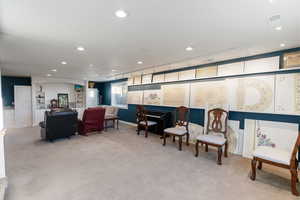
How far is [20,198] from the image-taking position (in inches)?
73.2

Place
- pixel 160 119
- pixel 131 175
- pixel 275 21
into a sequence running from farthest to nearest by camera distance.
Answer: pixel 160 119
pixel 131 175
pixel 275 21

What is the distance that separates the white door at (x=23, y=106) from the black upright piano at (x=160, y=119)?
6.11 m

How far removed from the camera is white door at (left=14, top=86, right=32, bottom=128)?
21.5ft

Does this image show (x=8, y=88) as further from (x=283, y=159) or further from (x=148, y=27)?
(x=283, y=159)

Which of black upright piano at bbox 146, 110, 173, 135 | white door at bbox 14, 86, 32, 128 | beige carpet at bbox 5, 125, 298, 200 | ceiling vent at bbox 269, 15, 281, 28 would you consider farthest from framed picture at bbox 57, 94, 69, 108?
ceiling vent at bbox 269, 15, 281, 28

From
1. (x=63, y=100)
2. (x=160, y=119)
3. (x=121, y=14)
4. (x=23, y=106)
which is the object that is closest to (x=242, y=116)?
(x=160, y=119)

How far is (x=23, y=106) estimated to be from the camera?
6.73m

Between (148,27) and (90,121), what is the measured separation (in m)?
3.99

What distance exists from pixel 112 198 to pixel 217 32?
9.57ft

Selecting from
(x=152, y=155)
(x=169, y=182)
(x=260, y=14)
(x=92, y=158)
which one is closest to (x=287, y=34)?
(x=260, y=14)

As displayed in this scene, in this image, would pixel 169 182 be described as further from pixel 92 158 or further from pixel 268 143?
pixel 268 143

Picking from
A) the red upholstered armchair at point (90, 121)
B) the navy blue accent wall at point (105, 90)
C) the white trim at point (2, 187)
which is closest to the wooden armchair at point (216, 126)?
the white trim at point (2, 187)

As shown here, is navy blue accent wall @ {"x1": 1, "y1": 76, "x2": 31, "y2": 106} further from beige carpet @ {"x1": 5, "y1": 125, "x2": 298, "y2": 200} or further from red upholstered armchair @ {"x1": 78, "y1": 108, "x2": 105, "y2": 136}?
red upholstered armchair @ {"x1": 78, "y1": 108, "x2": 105, "y2": 136}

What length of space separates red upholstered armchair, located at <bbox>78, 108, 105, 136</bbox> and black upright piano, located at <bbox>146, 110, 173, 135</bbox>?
73.0 inches
